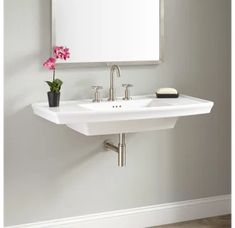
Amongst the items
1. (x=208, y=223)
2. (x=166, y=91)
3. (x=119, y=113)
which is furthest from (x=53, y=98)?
(x=208, y=223)

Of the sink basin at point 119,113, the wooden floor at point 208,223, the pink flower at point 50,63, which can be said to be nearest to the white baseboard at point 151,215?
the wooden floor at point 208,223

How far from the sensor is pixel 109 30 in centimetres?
366

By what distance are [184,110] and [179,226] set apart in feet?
3.35

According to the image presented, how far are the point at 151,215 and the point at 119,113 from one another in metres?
1.06

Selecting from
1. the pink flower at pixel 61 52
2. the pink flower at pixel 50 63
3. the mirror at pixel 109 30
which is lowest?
the pink flower at pixel 50 63

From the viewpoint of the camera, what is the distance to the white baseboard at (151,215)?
147 inches

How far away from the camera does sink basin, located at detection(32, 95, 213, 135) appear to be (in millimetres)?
3148

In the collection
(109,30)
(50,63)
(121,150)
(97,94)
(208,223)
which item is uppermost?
(109,30)

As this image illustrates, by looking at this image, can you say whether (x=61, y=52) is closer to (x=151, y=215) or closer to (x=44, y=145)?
(x=44, y=145)

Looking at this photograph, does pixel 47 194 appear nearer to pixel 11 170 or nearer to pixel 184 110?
pixel 11 170

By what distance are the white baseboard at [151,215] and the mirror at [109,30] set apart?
1.03 metres

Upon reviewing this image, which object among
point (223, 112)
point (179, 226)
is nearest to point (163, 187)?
point (179, 226)

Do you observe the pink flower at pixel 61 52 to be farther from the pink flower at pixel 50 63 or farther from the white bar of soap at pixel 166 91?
the white bar of soap at pixel 166 91

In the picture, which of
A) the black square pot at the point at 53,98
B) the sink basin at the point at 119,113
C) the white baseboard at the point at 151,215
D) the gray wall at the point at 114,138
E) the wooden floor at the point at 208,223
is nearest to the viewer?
the sink basin at the point at 119,113
